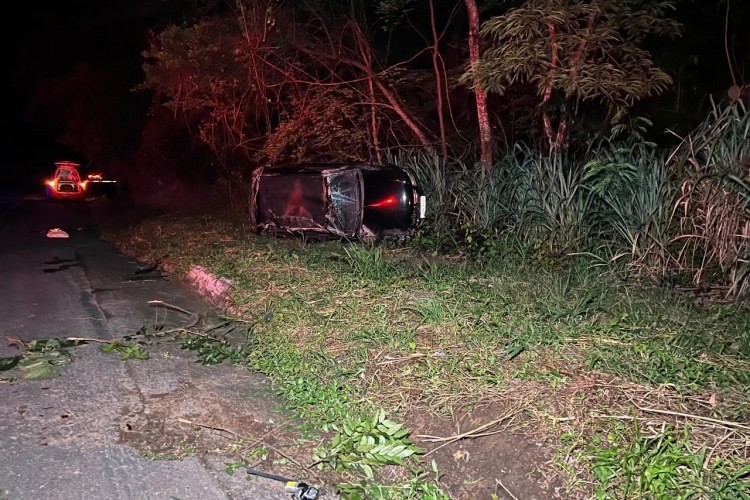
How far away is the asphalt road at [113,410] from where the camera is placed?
392 cm

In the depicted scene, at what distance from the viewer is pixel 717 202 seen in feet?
22.0

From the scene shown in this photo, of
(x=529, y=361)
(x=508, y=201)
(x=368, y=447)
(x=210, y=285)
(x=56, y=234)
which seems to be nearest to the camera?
(x=368, y=447)

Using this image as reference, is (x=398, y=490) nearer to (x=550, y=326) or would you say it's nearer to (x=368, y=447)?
(x=368, y=447)

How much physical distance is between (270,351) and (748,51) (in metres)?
8.56

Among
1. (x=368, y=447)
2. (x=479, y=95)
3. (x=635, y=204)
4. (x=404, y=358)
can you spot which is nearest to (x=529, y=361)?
(x=404, y=358)

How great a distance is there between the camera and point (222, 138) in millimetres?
17703

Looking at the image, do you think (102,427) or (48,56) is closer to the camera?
(102,427)

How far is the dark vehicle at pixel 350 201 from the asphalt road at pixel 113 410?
2.53 m

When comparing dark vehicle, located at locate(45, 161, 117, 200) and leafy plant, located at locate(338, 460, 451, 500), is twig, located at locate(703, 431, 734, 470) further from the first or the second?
dark vehicle, located at locate(45, 161, 117, 200)

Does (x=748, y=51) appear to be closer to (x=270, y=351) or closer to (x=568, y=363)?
(x=568, y=363)

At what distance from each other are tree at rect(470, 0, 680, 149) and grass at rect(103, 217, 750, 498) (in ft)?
7.27

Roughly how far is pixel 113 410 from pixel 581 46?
672cm

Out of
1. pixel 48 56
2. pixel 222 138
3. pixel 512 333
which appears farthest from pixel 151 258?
pixel 48 56

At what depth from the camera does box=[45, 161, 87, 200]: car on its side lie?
29.9 metres
